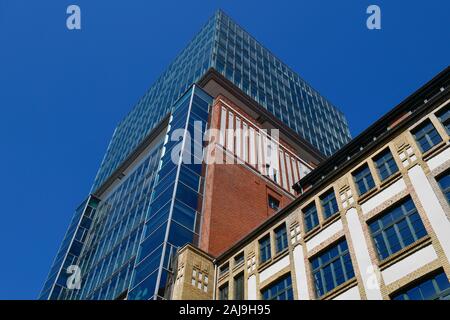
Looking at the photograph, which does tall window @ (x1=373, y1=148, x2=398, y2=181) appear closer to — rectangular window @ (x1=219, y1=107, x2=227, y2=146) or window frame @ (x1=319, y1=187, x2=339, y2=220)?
window frame @ (x1=319, y1=187, x2=339, y2=220)

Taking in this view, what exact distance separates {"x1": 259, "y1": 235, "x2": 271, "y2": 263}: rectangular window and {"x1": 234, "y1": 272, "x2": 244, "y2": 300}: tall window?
60.0 inches

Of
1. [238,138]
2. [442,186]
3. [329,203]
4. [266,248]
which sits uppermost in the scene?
[238,138]

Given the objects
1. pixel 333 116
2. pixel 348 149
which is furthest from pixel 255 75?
pixel 348 149

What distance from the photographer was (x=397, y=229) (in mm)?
20344

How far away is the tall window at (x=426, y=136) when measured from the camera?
21859mm

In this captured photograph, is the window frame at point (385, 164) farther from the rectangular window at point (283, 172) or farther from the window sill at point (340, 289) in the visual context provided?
the rectangular window at point (283, 172)

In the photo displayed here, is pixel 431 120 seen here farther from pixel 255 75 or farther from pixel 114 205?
pixel 255 75

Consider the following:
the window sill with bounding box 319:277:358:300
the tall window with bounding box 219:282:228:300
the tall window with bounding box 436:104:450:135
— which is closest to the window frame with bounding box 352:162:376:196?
the tall window with bounding box 436:104:450:135

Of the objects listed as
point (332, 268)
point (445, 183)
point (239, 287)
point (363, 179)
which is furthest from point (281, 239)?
point (445, 183)

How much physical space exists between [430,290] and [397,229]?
3.35 m

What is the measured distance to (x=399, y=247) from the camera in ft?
64.4

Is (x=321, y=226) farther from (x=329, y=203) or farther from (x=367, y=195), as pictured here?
(x=367, y=195)

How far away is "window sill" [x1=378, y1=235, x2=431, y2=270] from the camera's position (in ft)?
60.8

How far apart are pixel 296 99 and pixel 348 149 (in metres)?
39.5
